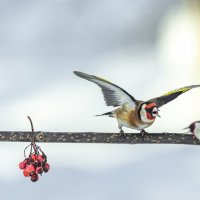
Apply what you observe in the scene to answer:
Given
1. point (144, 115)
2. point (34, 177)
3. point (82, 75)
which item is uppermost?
point (82, 75)

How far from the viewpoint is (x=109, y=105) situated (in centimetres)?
214

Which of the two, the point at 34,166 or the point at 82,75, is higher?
the point at 82,75

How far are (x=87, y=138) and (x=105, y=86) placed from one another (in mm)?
134

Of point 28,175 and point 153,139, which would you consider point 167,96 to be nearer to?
point 153,139

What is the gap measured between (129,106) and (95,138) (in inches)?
4.6

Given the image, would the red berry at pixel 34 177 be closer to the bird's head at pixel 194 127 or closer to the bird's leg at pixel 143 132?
the bird's leg at pixel 143 132

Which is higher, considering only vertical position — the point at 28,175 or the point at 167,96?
the point at 167,96

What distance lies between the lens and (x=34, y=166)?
2145 mm

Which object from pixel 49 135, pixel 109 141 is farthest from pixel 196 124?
pixel 49 135

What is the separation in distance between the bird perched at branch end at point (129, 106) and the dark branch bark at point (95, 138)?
0.02 metres

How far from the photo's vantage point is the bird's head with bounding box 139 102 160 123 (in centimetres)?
208

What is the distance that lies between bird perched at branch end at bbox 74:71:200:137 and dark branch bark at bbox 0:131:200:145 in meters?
0.02

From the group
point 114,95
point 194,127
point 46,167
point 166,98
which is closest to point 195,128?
point 194,127

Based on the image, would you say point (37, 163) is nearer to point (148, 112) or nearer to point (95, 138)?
point (95, 138)
